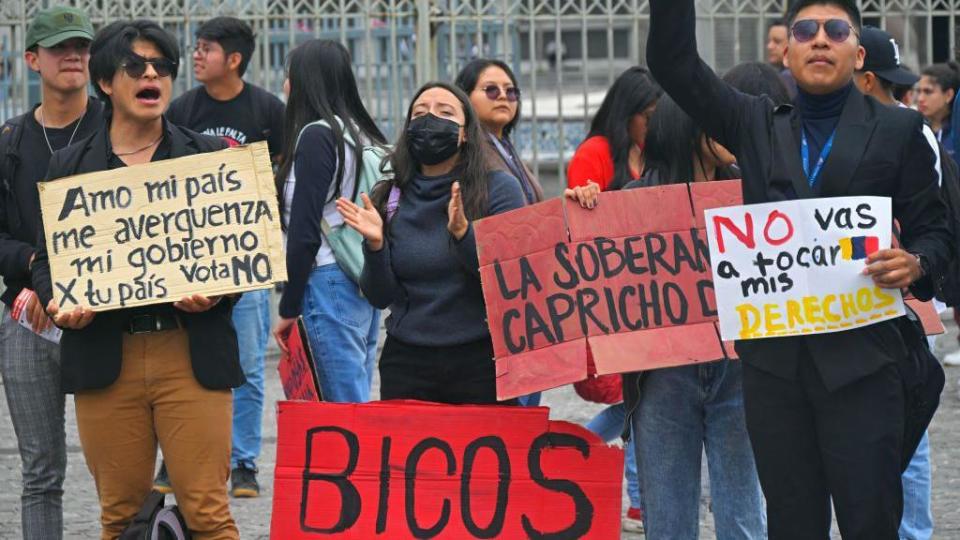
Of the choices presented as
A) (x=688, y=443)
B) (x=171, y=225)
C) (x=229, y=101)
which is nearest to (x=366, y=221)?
(x=171, y=225)

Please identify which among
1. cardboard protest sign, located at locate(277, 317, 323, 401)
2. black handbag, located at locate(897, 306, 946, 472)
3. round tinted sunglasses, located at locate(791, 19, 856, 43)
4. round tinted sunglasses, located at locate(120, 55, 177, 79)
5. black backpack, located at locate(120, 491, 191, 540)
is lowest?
black backpack, located at locate(120, 491, 191, 540)

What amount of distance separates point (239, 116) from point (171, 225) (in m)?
3.02

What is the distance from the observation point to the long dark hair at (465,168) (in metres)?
5.74

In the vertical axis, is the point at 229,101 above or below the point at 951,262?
above

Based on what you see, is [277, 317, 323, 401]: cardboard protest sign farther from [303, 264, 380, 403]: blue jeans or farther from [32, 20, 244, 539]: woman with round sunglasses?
[32, 20, 244, 539]: woman with round sunglasses

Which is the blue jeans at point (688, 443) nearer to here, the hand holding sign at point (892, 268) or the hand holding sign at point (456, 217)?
the hand holding sign at point (456, 217)

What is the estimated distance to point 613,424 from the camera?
6953 mm

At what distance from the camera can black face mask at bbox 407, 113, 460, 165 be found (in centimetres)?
576

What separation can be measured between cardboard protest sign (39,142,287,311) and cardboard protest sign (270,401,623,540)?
1.85ft

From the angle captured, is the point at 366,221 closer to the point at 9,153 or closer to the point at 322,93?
the point at 9,153

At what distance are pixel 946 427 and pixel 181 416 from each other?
522 centimetres

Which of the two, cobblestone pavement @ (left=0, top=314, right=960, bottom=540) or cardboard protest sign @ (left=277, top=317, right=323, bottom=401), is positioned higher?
cardboard protest sign @ (left=277, top=317, right=323, bottom=401)

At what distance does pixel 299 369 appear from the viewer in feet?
21.0

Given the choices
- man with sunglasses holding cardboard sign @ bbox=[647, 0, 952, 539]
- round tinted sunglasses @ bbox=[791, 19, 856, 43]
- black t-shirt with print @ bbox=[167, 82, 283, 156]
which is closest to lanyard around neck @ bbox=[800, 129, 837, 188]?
man with sunglasses holding cardboard sign @ bbox=[647, 0, 952, 539]
